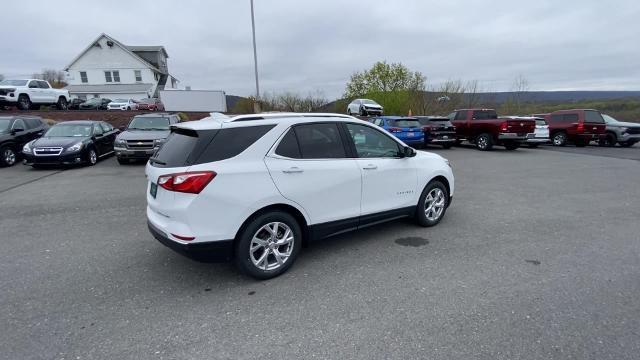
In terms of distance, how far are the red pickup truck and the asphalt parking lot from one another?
10375 millimetres

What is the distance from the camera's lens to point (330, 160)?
3951mm

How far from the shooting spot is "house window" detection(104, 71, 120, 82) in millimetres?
43594

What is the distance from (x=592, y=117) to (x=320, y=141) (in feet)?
65.2

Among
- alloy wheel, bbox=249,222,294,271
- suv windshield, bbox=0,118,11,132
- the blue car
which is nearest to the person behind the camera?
alloy wheel, bbox=249,222,294,271

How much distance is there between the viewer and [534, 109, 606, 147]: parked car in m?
17.4

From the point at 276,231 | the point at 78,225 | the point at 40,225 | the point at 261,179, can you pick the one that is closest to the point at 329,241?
the point at 276,231

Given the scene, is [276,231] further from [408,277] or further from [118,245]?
[118,245]

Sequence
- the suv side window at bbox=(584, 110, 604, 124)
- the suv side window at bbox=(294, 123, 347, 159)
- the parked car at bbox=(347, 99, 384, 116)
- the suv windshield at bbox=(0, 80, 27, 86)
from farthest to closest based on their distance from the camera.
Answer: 1. the parked car at bbox=(347, 99, 384, 116)
2. the suv windshield at bbox=(0, 80, 27, 86)
3. the suv side window at bbox=(584, 110, 604, 124)
4. the suv side window at bbox=(294, 123, 347, 159)

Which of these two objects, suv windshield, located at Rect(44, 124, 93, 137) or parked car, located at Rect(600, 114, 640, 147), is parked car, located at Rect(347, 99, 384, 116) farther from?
suv windshield, located at Rect(44, 124, 93, 137)

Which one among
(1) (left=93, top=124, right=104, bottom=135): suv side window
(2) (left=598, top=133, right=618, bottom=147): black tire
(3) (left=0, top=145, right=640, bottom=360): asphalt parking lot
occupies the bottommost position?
(3) (left=0, top=145, right=640, bottom=360): asphalt parking lot

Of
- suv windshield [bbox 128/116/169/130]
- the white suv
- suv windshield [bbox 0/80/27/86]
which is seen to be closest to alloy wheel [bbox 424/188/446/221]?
the white suv

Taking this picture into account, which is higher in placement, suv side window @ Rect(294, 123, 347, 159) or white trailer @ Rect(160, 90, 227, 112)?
white trailer @ Rect(160, 90, 227, 112)

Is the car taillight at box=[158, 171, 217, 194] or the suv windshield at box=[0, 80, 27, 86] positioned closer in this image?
the car taillight at box=[158, 171, 217, 194]

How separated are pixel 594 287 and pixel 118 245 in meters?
5.64
